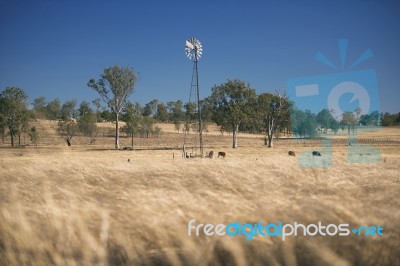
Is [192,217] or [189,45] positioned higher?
[189,45]

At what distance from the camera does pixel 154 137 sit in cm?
11038

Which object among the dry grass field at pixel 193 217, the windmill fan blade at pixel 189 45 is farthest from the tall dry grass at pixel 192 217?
the windmill fan blade at pixel 189 45

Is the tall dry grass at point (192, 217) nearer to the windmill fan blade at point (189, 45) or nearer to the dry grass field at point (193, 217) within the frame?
the dry grass field at point (193, 217)

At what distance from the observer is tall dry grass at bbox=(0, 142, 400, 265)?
2412mm

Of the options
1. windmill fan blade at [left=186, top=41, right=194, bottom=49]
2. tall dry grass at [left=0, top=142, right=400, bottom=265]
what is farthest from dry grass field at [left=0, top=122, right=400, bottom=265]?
windmill fan blade at [left=186, top=41, right=194, bottom=49]

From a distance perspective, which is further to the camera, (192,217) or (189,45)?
(189,45)

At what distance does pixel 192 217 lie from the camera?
8.68ft

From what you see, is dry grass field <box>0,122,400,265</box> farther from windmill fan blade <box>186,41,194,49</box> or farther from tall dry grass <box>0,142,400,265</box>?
windmill fan blade <box>186,41,194,49</box>

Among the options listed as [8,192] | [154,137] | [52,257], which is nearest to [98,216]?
[52,257]

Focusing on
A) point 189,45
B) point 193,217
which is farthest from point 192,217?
point 189,45

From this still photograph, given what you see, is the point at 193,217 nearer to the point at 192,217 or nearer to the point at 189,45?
the point at 192,217

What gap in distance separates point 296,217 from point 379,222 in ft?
1.86

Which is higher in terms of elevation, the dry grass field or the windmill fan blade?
the windmill fan blade

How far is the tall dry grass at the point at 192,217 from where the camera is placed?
7.91 ft
